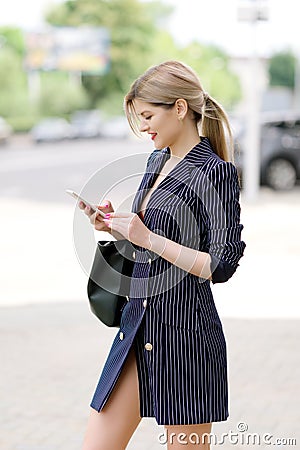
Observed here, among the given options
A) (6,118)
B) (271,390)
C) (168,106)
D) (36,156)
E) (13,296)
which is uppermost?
(168,106)

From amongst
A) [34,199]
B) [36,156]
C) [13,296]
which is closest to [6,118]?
[36,156]

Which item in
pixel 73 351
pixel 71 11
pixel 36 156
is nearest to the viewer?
pixel 73 351

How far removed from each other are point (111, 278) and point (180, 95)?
593 millimetres

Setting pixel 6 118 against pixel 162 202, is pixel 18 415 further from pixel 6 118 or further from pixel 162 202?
pixel 6 118

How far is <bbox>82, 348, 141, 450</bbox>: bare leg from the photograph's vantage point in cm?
266

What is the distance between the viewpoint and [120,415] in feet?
8.79

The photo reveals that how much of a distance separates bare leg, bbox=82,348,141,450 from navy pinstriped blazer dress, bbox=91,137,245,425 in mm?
21

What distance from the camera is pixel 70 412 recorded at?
190 inches

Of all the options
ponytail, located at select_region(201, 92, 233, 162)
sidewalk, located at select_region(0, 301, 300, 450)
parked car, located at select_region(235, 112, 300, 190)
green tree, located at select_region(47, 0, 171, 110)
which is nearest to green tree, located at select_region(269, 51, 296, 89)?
green tree, located at select_region(47, 0, 171, 110)

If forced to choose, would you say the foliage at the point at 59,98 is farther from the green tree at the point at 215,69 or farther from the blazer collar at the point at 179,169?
the blazer collar at the point at 179,169

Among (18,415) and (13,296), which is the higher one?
(18,415)

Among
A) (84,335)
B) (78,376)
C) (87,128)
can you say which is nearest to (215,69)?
(87,128)

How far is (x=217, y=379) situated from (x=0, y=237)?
30.5 ft

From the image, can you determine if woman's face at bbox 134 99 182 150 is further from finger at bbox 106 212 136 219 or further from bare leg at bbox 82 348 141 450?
bare leg at bbox 82 348 141 450
